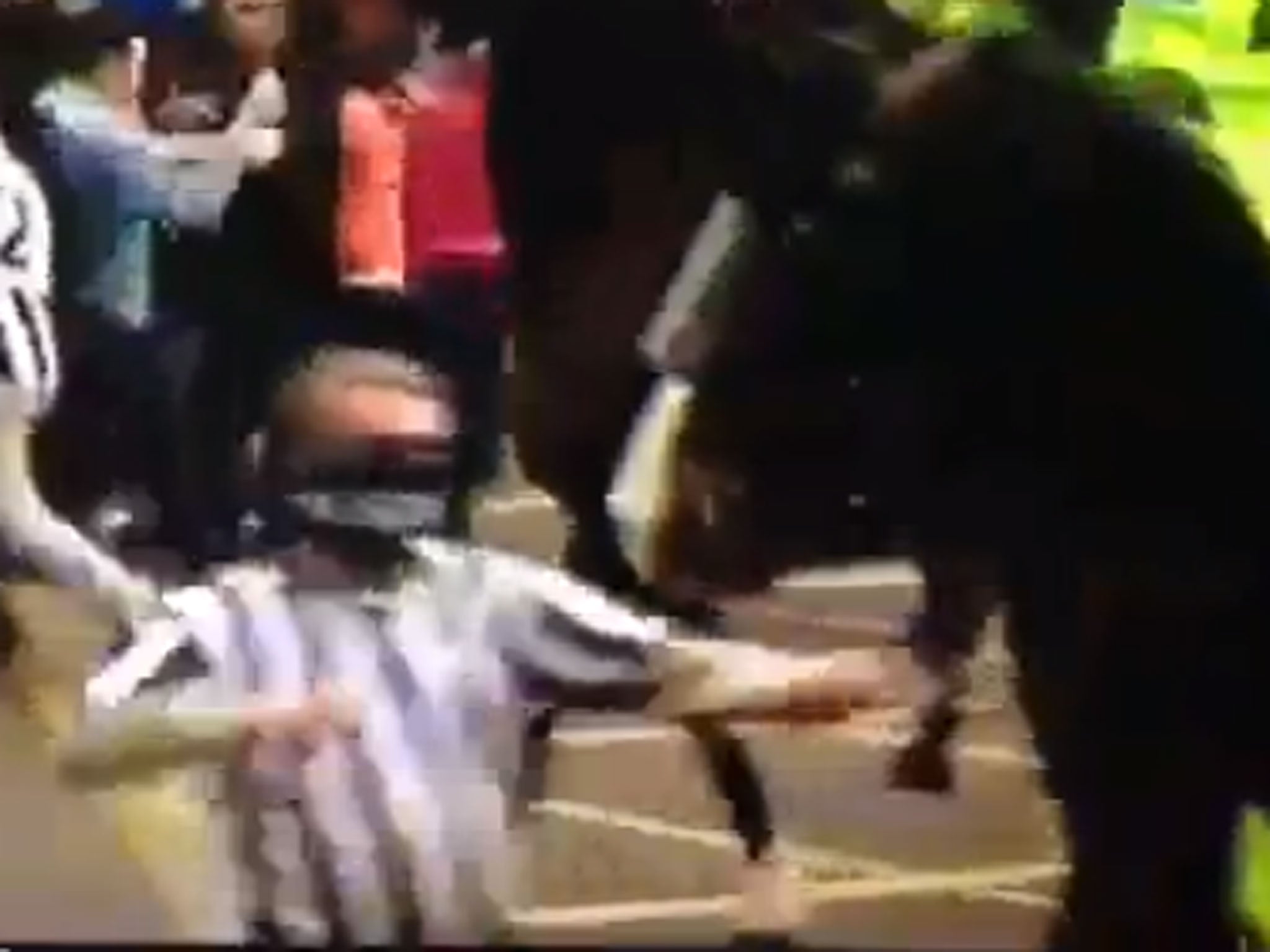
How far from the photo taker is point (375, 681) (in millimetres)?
1478

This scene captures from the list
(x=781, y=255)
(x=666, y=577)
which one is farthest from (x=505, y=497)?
(x=781, y=255)

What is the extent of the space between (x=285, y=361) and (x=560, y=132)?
193mm

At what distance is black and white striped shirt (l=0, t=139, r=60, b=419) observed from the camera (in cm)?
147

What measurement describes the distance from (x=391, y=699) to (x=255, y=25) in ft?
1.22

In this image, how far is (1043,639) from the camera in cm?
146

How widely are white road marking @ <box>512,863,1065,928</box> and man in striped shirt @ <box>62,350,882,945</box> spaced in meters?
0.03

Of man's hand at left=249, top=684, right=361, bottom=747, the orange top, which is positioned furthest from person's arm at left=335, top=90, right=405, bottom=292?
man's hand at left=249, top=684, right=361, bottom=747

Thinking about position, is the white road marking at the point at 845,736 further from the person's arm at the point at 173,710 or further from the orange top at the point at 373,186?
the orange top at the point at 373,186

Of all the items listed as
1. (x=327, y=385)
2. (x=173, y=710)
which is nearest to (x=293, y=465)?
(x=327, y=385)

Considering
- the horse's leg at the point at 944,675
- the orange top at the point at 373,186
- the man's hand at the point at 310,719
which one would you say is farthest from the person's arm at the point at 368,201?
the horse's leg at the point at 944,675

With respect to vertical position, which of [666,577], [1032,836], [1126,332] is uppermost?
[1126,332]

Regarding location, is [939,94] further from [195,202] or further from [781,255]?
[195,202]

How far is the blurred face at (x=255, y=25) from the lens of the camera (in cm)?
146

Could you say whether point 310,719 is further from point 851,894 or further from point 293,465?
point 851,894
